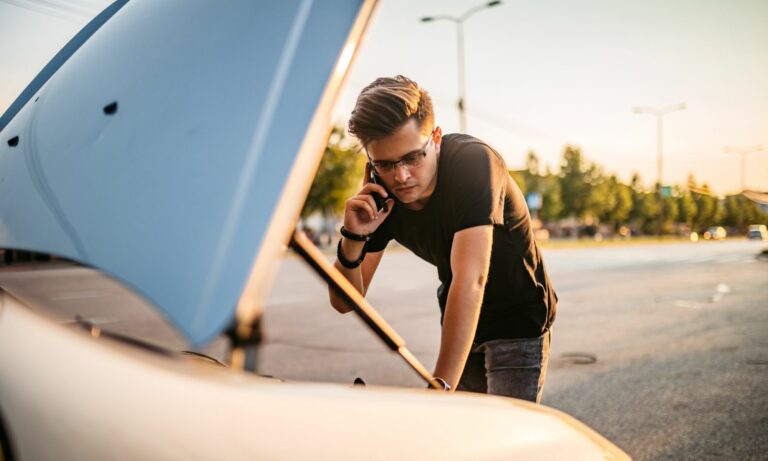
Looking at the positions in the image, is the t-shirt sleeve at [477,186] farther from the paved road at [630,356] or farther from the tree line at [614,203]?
the tree line at [614,203]

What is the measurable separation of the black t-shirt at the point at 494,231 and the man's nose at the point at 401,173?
13cm

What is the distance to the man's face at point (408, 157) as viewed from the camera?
1.54 m

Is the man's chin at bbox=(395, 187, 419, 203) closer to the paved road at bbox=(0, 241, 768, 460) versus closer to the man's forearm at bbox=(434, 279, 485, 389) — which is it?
the man's forearm at bbox=(434, 279, 485, 389)

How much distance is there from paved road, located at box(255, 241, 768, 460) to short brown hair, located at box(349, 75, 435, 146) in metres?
2.98

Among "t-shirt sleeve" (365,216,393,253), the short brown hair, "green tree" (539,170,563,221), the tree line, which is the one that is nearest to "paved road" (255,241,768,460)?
"t-shirt sleeve" (365,216,393,253)

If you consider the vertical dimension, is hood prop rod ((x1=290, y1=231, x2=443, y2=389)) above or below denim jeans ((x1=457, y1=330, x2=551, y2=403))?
above

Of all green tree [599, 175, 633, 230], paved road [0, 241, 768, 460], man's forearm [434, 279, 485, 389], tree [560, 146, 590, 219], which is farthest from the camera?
green tree [599, 175, 633, 230]

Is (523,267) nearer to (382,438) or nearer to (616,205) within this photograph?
(382,438)

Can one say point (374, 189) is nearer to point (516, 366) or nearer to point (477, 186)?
point (477, 186)

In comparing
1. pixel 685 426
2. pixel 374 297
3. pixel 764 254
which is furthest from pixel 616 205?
pixel 685 426

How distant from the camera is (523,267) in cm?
193

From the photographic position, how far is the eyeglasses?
1.58 meters

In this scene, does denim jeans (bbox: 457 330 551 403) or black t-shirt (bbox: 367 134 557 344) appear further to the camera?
denim jeans (bbox: 457 330 551 403)

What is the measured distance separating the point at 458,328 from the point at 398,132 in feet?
1.71
